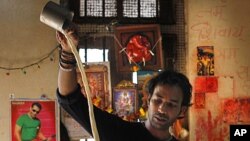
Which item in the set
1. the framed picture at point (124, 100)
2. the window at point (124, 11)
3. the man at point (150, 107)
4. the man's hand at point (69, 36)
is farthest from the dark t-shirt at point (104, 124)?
the window at point (124, 11)

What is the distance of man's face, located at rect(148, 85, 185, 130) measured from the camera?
0.80 metres

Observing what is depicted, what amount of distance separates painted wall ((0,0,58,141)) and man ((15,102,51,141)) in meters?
0.05

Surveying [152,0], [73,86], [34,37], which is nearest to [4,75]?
[34,37]

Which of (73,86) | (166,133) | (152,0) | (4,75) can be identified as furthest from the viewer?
(152,0)

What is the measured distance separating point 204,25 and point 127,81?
1.53 ft

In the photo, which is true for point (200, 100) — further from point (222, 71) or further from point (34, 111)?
point (34, 111)

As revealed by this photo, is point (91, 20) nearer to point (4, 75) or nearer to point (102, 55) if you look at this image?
point (102, 55)

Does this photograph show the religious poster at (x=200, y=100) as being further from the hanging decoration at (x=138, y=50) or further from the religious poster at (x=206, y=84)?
the hanging decoration at (x=138, y=50)

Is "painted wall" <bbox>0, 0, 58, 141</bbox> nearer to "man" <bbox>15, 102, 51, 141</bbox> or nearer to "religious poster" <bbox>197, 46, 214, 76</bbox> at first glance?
"man" <bbox>15, 102, 51, 141</bbox>

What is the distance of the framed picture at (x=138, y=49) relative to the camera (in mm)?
1777

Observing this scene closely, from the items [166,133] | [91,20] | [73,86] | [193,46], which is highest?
[91,20]

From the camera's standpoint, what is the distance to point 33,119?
5.70ft

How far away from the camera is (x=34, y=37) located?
1734 mm

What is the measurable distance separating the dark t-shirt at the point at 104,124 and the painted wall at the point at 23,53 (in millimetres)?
1001
